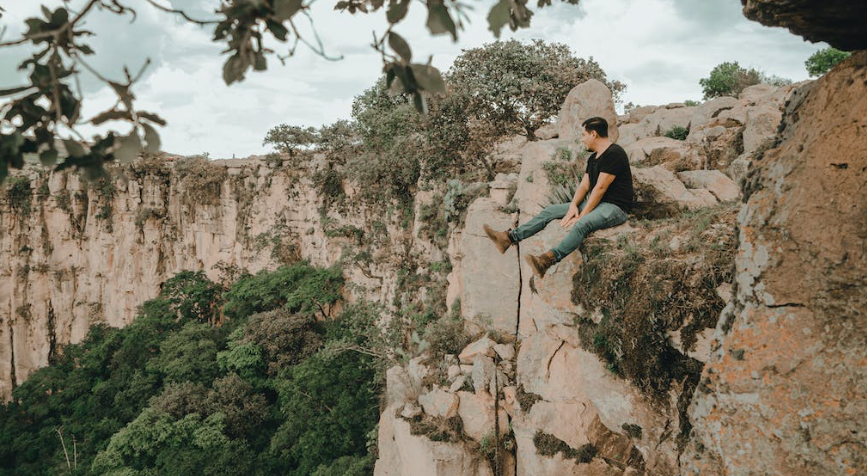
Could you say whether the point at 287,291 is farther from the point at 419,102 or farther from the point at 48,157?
the point at 419,102

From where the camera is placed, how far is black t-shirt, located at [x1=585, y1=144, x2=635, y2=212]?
450 centimetres

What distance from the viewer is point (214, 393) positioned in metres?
13.2

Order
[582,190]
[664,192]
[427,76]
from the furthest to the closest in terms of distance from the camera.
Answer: [664,192] < [582,190] < [427,76]

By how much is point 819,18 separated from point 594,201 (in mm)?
2588

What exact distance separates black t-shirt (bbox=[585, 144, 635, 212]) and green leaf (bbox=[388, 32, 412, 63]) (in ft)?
12.0

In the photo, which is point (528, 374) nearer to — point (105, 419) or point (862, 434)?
point (862, 434)

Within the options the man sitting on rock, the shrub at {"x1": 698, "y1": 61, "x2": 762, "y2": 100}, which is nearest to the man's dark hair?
the man sitting on rock

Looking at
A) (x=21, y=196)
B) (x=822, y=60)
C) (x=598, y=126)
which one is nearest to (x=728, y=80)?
(x=822, y=60)

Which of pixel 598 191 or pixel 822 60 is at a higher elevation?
pixel 822 60

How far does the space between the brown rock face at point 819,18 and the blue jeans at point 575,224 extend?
243 centimetres

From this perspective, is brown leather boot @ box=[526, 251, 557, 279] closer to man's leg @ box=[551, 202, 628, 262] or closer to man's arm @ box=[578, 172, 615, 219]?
man's leg @ box=[551, 202, 628, 262]

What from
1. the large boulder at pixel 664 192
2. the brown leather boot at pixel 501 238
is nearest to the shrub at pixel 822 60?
the large boulder at pixel 664 192

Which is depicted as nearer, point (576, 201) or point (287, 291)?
point (576, 201)

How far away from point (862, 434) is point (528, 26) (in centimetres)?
226
